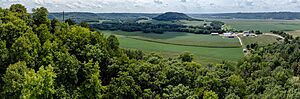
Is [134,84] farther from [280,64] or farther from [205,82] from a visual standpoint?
[280,64]

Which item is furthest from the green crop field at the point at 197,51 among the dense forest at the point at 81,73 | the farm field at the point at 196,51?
the dense forest at the point at 81,73

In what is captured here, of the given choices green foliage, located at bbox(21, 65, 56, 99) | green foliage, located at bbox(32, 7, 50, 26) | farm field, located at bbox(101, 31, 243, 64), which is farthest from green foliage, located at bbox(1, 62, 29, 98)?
farm field, located at bbox(101, 31, 243, 64)

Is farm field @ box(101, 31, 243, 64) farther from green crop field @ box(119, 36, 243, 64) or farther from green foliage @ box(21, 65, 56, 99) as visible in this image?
green foliage @ box(21, 65, 56, 99)

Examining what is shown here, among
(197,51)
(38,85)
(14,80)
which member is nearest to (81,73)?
(38,85)

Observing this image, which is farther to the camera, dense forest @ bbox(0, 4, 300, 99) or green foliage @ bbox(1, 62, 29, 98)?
dense forest @ bbox(0, 4, 300, 99)

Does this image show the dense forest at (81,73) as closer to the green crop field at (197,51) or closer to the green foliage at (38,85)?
the green foliage at (38,85)

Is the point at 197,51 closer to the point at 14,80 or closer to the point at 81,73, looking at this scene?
the point at 81,73
